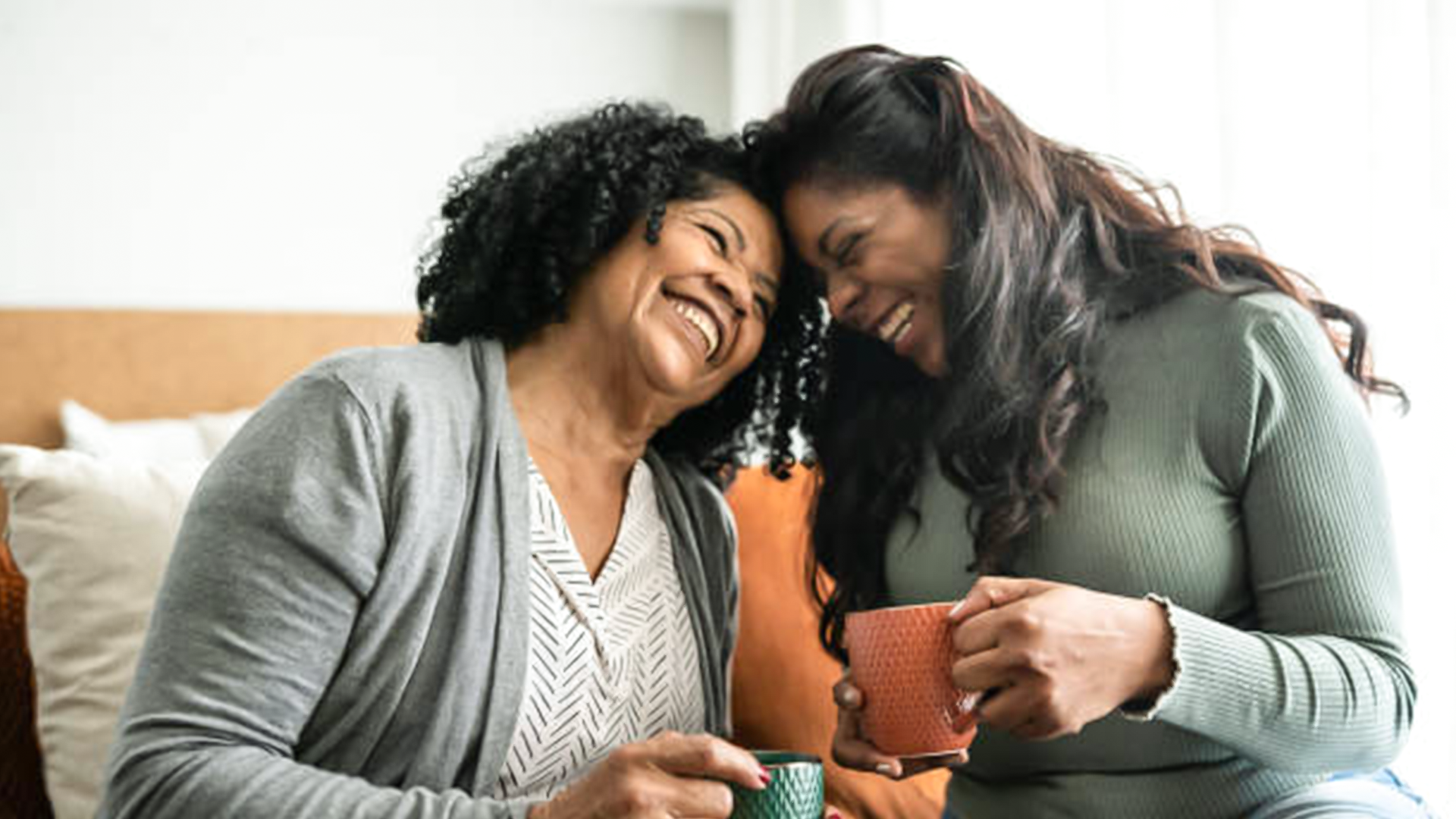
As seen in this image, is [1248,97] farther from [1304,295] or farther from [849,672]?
[849,672]

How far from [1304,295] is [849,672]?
0.59 meters

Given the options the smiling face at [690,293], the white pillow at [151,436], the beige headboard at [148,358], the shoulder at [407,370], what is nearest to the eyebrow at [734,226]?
the smiling face at [690,293]

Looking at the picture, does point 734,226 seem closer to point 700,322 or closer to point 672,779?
point 700,322

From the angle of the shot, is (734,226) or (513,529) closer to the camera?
(513,529)

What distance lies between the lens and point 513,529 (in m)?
1.13

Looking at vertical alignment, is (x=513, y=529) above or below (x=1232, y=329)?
below

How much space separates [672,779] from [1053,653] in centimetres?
29

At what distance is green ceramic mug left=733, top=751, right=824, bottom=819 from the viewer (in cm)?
88

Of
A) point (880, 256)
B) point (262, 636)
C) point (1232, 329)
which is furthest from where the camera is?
point (880, 256)

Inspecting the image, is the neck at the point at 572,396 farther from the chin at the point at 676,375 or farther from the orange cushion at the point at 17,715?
the orange cushion at the point at 17,715

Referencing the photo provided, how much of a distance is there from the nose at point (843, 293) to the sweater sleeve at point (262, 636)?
502mm

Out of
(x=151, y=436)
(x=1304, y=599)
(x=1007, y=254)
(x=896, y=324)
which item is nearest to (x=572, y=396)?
(x=896, y=324)

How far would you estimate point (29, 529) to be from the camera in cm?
143

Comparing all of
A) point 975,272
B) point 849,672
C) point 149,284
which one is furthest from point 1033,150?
point 149,284
